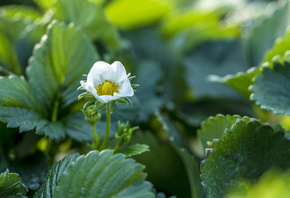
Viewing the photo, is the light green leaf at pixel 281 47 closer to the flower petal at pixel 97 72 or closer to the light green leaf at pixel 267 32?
the light green leaf at pixel 267 32

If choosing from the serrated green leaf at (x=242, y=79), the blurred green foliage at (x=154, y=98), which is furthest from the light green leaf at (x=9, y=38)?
the serrated green leaf at (x=242, y=79)

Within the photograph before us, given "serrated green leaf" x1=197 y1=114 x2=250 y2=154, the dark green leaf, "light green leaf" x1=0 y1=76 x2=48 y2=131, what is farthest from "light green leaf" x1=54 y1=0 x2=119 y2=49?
the dark green leaf

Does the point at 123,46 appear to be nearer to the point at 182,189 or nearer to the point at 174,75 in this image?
the point at 174,75

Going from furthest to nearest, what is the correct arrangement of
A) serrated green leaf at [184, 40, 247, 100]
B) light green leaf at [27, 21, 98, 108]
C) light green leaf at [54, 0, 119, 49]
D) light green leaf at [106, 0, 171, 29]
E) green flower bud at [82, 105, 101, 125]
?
light green leaf at [106, 0, 171, 29] < serrated green leaf at [184, 40, 247, 100] < light green leaf at [54, 0, 119, 49] < light green leaf at [27, 21, 98, 108] < green flower bud at [82, 105, 101, 125]

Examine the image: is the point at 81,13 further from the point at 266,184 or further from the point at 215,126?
the point at 266,184

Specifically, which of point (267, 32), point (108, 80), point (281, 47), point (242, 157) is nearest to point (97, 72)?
point (108, 80)

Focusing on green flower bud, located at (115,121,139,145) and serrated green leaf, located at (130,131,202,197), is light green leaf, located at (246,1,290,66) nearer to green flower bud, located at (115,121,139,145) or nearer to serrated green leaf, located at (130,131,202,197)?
serrated green leaf, located at (130,131,202,197)
